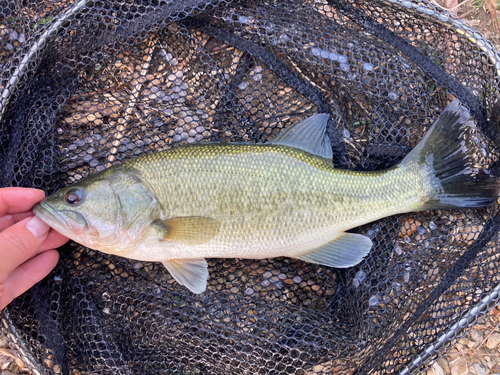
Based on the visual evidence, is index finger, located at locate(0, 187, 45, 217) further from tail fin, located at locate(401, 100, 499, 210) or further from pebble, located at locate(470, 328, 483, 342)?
pebble, located at locate(470, 328, 483, 342)

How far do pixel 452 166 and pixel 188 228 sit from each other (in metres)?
1.70

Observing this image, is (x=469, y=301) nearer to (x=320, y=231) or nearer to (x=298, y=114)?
(x=320, y=231)

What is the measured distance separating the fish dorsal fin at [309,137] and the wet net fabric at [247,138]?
186 mm

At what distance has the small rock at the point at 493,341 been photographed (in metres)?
2.60

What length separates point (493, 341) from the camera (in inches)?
103

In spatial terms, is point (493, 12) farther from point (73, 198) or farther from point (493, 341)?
point (73, 198)

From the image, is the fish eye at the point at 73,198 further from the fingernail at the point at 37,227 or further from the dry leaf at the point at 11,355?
the dry leaf at the point at 11,355

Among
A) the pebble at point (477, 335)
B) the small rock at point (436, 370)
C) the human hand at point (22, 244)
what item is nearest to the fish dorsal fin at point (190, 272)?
the human hand at point (22, 244)

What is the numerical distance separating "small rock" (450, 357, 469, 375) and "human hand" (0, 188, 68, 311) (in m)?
Result: 2.81

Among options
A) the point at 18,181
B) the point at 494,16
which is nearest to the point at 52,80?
the point at 18,181

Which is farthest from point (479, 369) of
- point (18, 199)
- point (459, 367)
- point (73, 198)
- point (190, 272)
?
point (18, 199)

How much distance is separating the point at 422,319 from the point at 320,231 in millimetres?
844

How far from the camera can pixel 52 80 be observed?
2.36 m

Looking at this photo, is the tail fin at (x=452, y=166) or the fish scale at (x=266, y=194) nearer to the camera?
the fish scale at (x=266, y=194)
